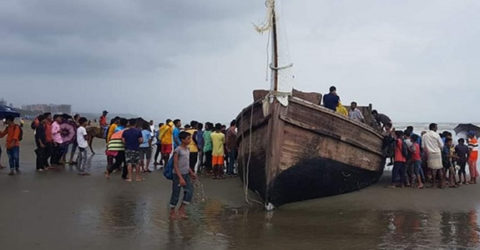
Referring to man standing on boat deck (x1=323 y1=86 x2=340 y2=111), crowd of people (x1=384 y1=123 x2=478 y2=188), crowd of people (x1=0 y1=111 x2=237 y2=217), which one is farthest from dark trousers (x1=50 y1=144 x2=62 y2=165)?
crowd of people (x1=384 y1=123 x2=478 y2=188)

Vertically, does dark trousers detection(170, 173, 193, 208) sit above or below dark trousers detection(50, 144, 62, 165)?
below

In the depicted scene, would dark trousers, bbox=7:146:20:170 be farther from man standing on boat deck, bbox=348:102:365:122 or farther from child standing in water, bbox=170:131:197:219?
man standing on boat deck, bbox=348:102:365:122

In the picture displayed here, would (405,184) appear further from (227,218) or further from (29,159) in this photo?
(29,159)

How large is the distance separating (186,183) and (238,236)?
4.91ft

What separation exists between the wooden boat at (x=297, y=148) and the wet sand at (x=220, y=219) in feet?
1.20

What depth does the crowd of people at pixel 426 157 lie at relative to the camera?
11086 mm

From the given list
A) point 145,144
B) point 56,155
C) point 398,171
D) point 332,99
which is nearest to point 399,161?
point 398,171

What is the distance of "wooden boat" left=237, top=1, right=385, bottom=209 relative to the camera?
8852 mm

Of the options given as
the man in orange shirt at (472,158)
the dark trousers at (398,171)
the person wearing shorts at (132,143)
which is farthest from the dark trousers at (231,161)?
the man in orange shirt at (472,158)

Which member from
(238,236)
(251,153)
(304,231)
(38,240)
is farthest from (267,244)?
(251,153)

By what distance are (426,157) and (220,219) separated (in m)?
6.18

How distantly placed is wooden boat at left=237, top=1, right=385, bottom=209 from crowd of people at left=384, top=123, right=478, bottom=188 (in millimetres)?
1003

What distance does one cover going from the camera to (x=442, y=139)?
12344mm

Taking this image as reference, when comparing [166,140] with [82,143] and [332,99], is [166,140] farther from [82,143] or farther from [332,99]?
[332,99]
